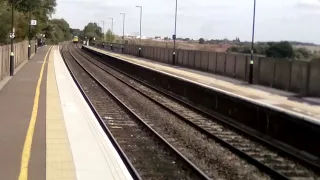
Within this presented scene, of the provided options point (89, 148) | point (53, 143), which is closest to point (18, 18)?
point (53, 143)

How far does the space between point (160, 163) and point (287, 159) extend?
10.0 ft

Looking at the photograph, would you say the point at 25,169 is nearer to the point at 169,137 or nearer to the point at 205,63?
the point at 169,137

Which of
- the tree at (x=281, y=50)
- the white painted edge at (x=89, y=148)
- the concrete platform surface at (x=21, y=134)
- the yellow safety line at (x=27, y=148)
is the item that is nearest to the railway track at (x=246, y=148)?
the white painted edge at (x=89, y=148)

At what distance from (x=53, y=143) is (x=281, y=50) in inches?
1306

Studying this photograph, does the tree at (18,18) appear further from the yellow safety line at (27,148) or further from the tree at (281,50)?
the yellow safety line at (27,148)

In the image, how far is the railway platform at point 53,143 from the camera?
9.00m

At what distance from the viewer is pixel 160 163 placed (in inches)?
444

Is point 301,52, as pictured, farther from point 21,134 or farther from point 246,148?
point 21,134

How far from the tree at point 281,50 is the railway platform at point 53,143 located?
25494 mm

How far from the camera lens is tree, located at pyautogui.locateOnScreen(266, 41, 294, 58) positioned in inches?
1654

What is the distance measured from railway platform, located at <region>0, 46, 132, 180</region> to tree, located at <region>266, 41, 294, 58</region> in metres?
Answer: 25.5

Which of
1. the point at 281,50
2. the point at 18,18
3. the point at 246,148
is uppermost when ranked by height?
the point at 18,18

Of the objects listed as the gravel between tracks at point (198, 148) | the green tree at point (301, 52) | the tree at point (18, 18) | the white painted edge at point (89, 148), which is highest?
the tree at point (18, 18)

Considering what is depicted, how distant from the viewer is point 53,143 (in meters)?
11.6
